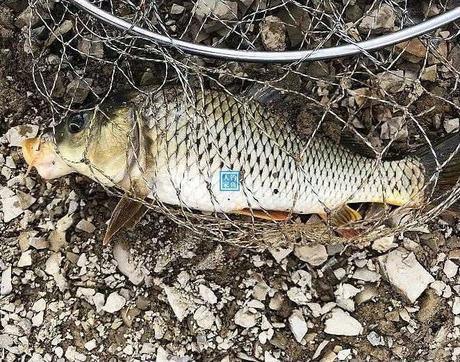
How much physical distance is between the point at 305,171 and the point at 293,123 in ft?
0.49

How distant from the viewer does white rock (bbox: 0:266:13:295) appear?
193 centimetres

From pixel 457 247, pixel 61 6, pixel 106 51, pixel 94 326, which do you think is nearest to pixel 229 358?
pixel 94 326

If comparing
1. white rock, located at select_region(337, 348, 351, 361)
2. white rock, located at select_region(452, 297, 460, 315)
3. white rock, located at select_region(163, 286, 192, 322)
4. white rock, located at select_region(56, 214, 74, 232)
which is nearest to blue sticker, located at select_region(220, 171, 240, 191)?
white rock, located at select_region(163, 286, 192, 322)

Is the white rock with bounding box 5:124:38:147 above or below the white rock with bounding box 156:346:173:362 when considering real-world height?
above

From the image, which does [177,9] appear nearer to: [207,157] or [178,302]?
[207,157]

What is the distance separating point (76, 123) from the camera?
1.75 m

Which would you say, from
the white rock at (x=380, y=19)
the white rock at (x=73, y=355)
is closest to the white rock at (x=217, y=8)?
the white rock at (x=380, y=19)

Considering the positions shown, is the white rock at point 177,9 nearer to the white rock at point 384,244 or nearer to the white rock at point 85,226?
the white rock at point 85,226

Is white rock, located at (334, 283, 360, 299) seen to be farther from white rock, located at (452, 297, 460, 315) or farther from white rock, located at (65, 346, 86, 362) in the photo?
white rock, located at (65, 346, 86, 362)

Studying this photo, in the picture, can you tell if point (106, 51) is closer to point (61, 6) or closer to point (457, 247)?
point (61, 6)

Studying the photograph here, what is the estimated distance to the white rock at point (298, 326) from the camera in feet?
6.31

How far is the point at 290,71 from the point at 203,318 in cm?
69

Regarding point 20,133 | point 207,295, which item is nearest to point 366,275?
point 207,295

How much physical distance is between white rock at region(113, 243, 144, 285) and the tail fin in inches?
31.3
